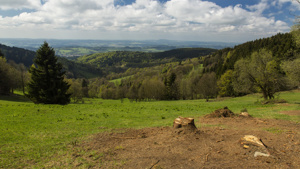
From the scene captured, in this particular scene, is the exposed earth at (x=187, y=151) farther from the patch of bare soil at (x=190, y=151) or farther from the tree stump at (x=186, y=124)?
the tree stump at (x=186, y=124)

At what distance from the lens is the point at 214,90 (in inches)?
2749

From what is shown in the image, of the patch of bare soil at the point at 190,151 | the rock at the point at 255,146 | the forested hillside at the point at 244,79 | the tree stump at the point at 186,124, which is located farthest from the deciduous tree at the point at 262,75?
the rock at the point at 255,146

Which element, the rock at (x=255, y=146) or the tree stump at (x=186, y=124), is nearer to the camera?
the rock at (x=255, y=146)

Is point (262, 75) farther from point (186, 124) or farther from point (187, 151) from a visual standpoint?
point (187, 151)

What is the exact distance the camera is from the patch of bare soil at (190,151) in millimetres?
6195

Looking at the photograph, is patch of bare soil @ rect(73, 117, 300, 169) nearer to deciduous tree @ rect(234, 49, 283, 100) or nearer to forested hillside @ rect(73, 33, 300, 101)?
forested hillside @ rect(73, 33, 300, 101)

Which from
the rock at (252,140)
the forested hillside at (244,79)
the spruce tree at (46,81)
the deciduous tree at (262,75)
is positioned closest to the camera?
the rock at (252,140)

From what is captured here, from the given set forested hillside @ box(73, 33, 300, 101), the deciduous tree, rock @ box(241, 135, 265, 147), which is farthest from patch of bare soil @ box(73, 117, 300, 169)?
the deciduous tree

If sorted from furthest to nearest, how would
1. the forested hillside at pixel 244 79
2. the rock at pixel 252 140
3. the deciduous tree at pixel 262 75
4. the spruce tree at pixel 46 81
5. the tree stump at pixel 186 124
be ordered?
the spruce tree at pixel 46 81
the deciduous tree at pixel 262 75
the forested hillside at pixel 244 79
the tree stump at pixel 186 124
the rock at pixel 252 140

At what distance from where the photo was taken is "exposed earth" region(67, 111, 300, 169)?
621 centimetres

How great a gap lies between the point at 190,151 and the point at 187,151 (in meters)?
0.14

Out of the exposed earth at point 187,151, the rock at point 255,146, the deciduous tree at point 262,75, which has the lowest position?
the exposed earth at point 187,151

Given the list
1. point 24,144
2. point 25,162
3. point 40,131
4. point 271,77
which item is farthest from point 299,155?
point 271,77

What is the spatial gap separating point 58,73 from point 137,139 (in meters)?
27.4
